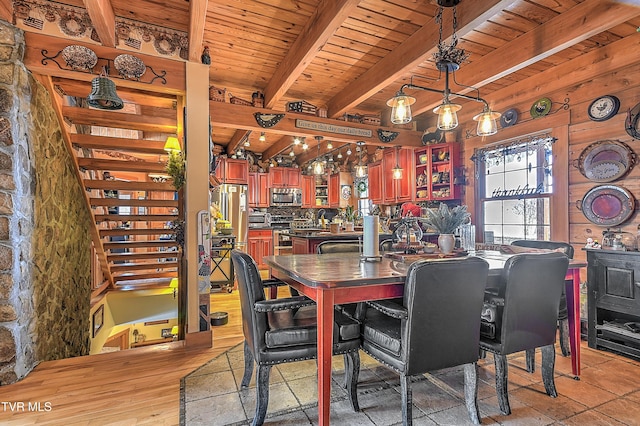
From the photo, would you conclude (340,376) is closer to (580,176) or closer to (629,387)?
(629,387)

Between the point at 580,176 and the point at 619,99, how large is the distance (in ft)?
2.46

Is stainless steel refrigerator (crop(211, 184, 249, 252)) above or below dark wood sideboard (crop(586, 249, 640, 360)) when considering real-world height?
above

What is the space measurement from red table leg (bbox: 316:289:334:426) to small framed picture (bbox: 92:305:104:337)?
156 inches

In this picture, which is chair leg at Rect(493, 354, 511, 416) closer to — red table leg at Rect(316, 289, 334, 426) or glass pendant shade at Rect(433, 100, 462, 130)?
red table leg at Rect(316, 289, 334, 426)

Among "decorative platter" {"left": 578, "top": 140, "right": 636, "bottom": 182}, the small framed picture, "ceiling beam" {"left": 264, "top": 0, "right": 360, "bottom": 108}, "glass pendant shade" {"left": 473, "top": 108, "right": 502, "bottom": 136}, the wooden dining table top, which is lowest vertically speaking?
the small framed picture

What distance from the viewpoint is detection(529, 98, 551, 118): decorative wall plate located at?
11.7ft

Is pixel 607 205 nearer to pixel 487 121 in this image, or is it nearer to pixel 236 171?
pixel 487 121

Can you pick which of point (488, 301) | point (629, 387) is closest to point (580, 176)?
point (629, 387)

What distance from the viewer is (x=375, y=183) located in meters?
6.37

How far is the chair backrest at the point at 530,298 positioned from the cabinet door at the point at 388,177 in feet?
13.1

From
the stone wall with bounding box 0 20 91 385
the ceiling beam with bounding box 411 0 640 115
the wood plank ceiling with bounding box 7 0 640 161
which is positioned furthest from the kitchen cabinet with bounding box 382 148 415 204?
the stone wall with bounding box 0 20 91 385

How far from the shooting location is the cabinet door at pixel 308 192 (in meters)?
8.40

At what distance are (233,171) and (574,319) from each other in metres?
6.40

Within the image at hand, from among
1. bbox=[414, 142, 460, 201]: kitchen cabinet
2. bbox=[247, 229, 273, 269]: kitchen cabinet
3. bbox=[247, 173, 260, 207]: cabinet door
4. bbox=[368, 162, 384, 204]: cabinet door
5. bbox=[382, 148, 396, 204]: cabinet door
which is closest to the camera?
bbox=[414, 142, 460, 201]: kitchen cabinet
